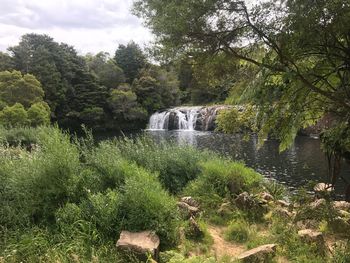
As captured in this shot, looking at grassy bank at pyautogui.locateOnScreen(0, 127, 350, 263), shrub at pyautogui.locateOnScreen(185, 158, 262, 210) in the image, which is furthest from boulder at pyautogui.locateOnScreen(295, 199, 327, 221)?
shrub at pyautogui.locateOnScreen(185, 158, 262, 210)

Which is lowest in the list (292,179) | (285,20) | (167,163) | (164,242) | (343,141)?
(292,179)

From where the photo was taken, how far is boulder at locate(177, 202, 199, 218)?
6.07 meters

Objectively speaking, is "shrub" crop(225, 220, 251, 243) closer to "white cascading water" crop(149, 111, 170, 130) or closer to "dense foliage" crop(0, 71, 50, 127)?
"dense foliage" crop(0, 71, 50, 127)

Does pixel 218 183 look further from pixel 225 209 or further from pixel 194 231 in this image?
pixel 194 231

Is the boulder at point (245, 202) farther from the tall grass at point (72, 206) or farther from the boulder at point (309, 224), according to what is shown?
the tall grass at point (72, 206)

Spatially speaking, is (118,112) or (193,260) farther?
(118,112)

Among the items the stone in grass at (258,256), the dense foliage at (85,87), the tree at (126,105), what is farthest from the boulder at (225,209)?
the tree at (126,105)

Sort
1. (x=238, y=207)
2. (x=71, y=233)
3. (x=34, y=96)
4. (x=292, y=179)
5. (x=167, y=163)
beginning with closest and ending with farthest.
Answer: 1. (x=71, y=233)
2. (x=238, y=207)
3. (x=167, y=163)
4. (x=292, y=179)
5. (x=34, y=96)

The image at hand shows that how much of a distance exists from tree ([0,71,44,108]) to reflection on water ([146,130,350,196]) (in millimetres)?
13622

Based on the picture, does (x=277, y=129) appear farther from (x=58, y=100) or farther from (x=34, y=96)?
(x=58, y=100)

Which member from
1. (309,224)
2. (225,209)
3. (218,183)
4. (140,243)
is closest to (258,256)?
(140,243)

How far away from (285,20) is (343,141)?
1.82m

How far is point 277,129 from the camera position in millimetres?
4891

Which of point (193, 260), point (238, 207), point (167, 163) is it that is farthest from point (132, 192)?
point (167, 163)
